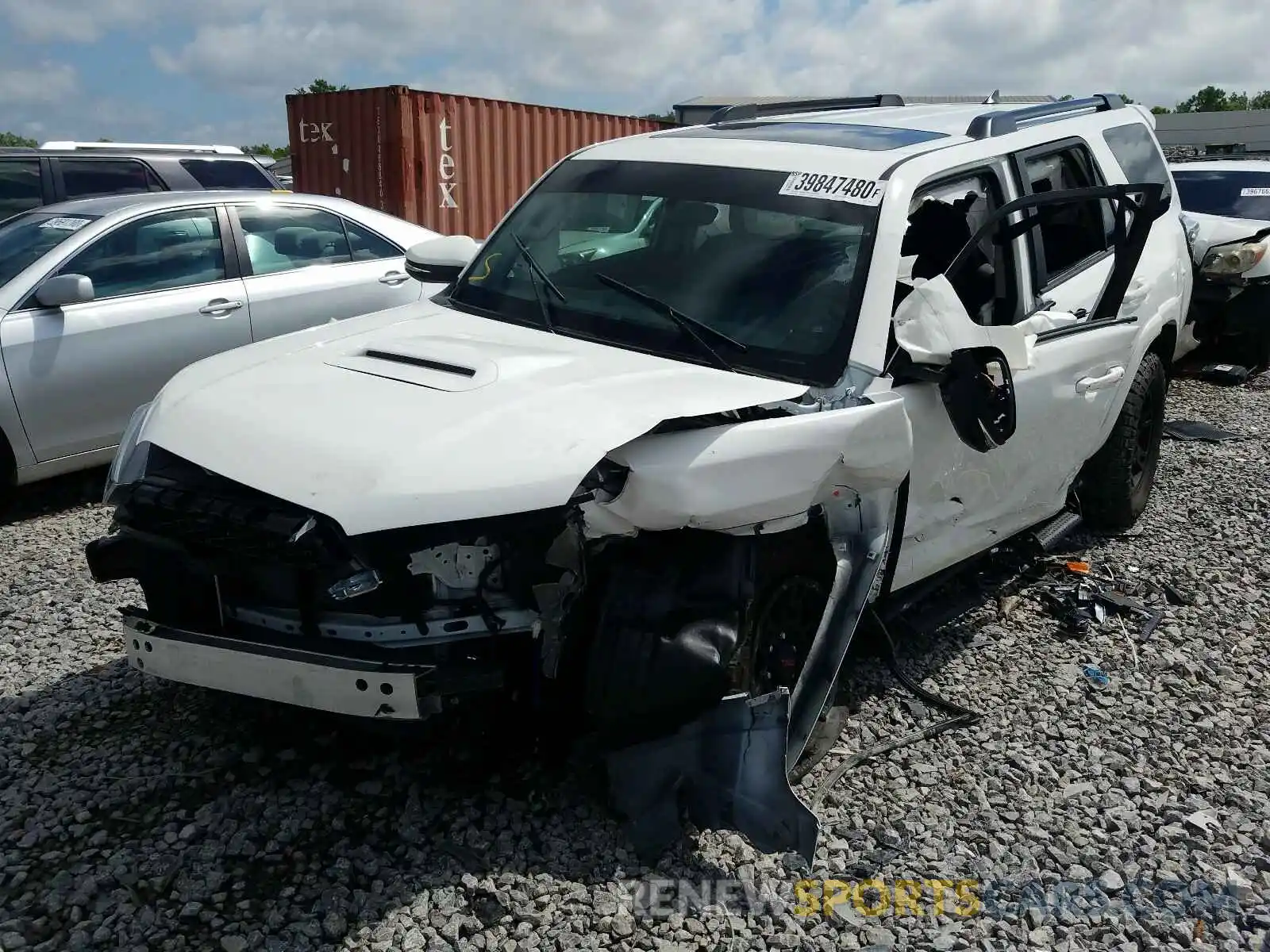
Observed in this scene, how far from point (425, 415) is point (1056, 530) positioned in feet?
10.1

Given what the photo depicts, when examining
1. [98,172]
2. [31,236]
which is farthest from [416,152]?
[31,236]

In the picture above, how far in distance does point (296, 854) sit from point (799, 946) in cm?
137

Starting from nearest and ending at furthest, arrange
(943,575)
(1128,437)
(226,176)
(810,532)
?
1. (810,532)
2. (943,575)
3. (1128,437)
4. (226,176)

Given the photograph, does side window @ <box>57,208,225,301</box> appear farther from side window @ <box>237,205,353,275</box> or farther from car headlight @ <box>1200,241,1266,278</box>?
car headlight @ <box>1200,241,1266,278</box>

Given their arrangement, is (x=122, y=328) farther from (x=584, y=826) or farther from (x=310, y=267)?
(x=584, y=826)

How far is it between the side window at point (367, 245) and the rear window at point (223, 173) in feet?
10.7

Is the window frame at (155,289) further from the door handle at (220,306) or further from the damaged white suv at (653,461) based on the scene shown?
the damaged white suv at (653,461)

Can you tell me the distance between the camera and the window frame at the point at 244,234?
624 centimetres

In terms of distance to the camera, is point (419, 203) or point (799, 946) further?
point (419, 203)

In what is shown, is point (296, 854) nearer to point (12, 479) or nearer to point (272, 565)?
point (272, 565)

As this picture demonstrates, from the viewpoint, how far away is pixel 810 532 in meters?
3.19

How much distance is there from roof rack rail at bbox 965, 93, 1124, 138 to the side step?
5.58 ft

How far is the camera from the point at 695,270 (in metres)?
3.54

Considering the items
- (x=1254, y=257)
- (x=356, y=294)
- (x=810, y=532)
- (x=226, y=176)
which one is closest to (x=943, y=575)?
(x=810, y=532)
